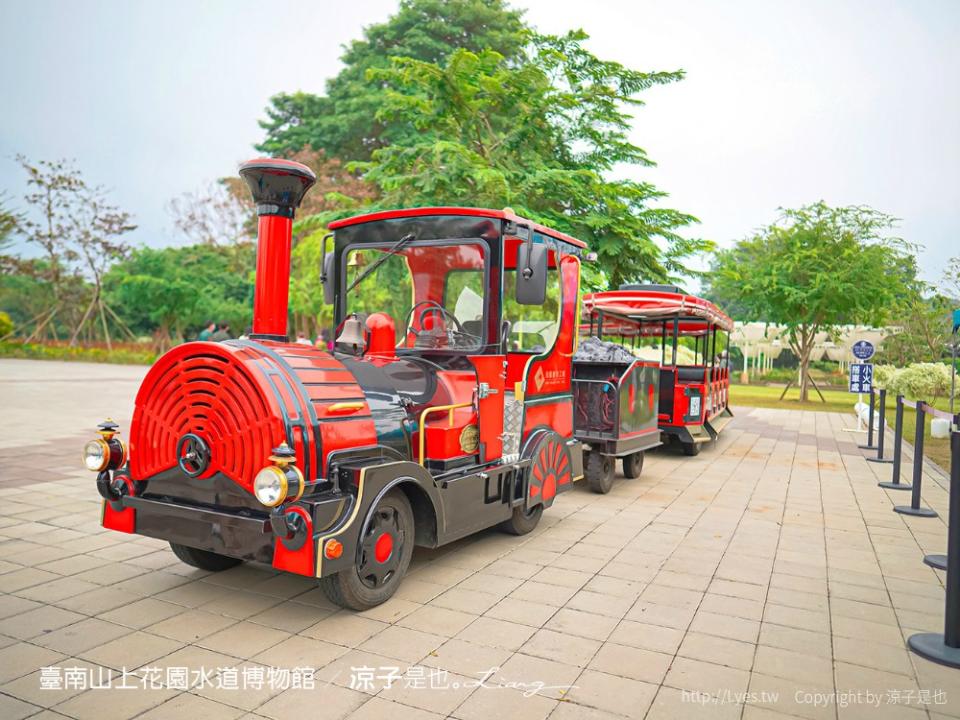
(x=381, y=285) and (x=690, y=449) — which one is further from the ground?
(x=381, y=285)

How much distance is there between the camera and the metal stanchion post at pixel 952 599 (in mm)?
3717

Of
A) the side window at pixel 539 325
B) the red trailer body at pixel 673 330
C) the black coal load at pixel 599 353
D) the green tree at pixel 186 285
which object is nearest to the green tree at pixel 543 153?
the red trailer body at pixel 673 330

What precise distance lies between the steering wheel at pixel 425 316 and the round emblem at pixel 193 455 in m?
2.00

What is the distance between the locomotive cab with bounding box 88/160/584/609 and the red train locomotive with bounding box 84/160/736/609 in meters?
0.01

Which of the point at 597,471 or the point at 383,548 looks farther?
the point at 597,471

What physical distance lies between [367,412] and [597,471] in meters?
4.13

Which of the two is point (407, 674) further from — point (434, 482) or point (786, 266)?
point (786, 266)

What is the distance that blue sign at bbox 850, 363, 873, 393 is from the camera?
1326cm

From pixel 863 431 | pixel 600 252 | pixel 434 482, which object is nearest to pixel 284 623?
pixel 434 482

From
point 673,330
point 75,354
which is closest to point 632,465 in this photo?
point 673,330

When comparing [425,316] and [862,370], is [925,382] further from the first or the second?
[425,316]

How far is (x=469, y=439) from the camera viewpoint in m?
5.02

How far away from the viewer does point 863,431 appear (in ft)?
49.0

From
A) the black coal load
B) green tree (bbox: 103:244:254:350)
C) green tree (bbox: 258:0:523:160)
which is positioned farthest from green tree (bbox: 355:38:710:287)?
green tree (bbox: 103:244:254:350)
